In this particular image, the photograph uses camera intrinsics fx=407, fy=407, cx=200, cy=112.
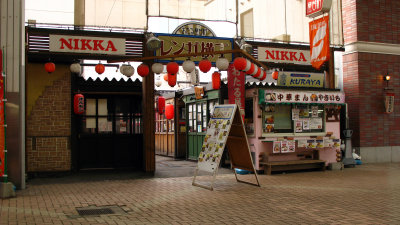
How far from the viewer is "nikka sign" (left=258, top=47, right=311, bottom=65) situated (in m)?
12.8

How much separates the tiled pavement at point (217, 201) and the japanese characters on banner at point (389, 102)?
4.23 m

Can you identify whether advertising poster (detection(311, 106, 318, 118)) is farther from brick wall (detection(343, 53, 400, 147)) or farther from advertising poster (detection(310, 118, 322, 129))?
brick wall (detection(343, 53, 400, 147))

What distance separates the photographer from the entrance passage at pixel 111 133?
1230 cm

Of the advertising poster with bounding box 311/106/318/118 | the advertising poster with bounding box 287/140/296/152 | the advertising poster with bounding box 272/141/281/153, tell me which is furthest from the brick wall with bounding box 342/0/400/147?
the advertising poster with bounding box 272/141/281/153

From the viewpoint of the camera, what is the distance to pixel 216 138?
930cm

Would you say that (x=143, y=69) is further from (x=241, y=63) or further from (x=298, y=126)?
(x=298, y=126)

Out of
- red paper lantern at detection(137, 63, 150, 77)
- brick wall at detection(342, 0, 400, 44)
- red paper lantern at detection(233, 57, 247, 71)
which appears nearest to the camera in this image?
red paper lantern at detection(233, 57, 247, 71)

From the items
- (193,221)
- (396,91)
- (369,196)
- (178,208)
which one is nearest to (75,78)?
(178,208)

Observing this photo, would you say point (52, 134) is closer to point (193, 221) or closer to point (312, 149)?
point (193, 221)

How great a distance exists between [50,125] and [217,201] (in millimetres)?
6026

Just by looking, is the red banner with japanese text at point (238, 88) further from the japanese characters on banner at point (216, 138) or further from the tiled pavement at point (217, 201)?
the tiled pavement at point (217, 201)

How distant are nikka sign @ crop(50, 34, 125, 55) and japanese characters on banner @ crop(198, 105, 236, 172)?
11.4ft

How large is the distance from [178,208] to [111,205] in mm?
1275

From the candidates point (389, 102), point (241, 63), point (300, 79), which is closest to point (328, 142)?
point (300, 79)
